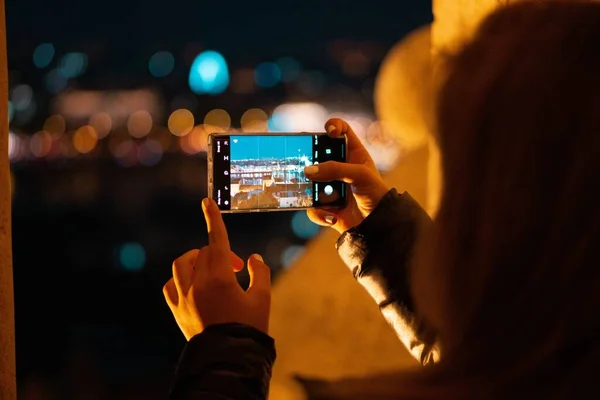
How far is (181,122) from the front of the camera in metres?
1.22

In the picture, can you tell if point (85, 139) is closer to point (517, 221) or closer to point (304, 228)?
point (304, 228)

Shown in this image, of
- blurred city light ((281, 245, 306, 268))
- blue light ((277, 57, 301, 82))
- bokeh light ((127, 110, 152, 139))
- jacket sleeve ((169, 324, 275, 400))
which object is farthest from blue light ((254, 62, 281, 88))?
jacket sleeve ((169, 324, 275, 400))

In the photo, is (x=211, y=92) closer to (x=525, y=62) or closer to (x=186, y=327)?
(x=186, y=327)

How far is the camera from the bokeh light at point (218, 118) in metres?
1.18

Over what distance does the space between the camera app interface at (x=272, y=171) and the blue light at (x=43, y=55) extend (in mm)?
545

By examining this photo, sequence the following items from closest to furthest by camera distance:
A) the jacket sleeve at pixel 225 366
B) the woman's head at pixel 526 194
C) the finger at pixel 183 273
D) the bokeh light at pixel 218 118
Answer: the woman's head at pixel 526 194 < the jacket sleeve at pixel 225 366 < the finger at pixel 183 273 < the bokeh light at pixel 218 118

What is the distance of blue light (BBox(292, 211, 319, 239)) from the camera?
1.28 metres

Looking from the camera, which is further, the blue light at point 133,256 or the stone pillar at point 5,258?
the blue light at point 133,256

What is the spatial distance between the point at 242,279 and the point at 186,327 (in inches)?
16.4

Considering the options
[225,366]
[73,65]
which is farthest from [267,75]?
[225,366]

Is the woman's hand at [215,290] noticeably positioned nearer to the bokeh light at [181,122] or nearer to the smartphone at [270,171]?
the smartphone at [270,171]

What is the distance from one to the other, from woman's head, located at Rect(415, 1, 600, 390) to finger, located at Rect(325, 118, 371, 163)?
0.44 meters

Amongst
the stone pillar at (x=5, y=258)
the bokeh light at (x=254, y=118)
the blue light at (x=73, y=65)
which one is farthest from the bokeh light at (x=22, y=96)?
the bokeh light at (x=254, y=118)

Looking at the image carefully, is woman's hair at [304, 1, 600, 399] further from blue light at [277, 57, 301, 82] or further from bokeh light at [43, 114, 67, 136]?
bokeh light at [43, 114, 67, 136]
